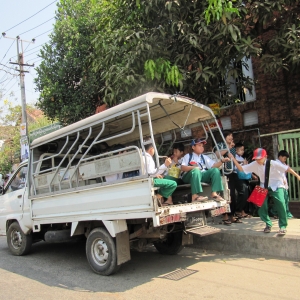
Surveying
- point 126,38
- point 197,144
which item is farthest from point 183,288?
point 126,38

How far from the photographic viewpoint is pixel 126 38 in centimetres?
698

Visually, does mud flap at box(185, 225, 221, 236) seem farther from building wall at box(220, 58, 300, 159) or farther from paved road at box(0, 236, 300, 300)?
building wall at box(220, 58, 300, 159)

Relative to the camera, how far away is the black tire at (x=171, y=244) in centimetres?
570

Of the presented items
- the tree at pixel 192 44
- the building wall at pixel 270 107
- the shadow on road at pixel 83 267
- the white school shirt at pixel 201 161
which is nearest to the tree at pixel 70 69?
the tree at pixel 192 44

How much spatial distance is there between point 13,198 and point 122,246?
304 centimetres

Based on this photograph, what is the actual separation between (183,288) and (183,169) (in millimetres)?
1848

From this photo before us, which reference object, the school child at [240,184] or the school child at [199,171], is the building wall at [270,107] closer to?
the school child at [240,184]

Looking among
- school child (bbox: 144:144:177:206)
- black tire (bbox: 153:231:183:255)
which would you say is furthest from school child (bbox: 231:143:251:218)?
school child (bbox: 144:144:177:206)

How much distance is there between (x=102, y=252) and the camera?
16.1 feet

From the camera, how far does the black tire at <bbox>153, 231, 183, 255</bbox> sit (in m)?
5.70

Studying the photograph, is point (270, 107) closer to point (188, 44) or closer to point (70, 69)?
point (188, 44)

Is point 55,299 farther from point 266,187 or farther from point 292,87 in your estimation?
point 292,87

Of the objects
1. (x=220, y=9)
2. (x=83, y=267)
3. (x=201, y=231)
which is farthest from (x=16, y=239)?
(x=220, y=9)

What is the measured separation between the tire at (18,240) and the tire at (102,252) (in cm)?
193
